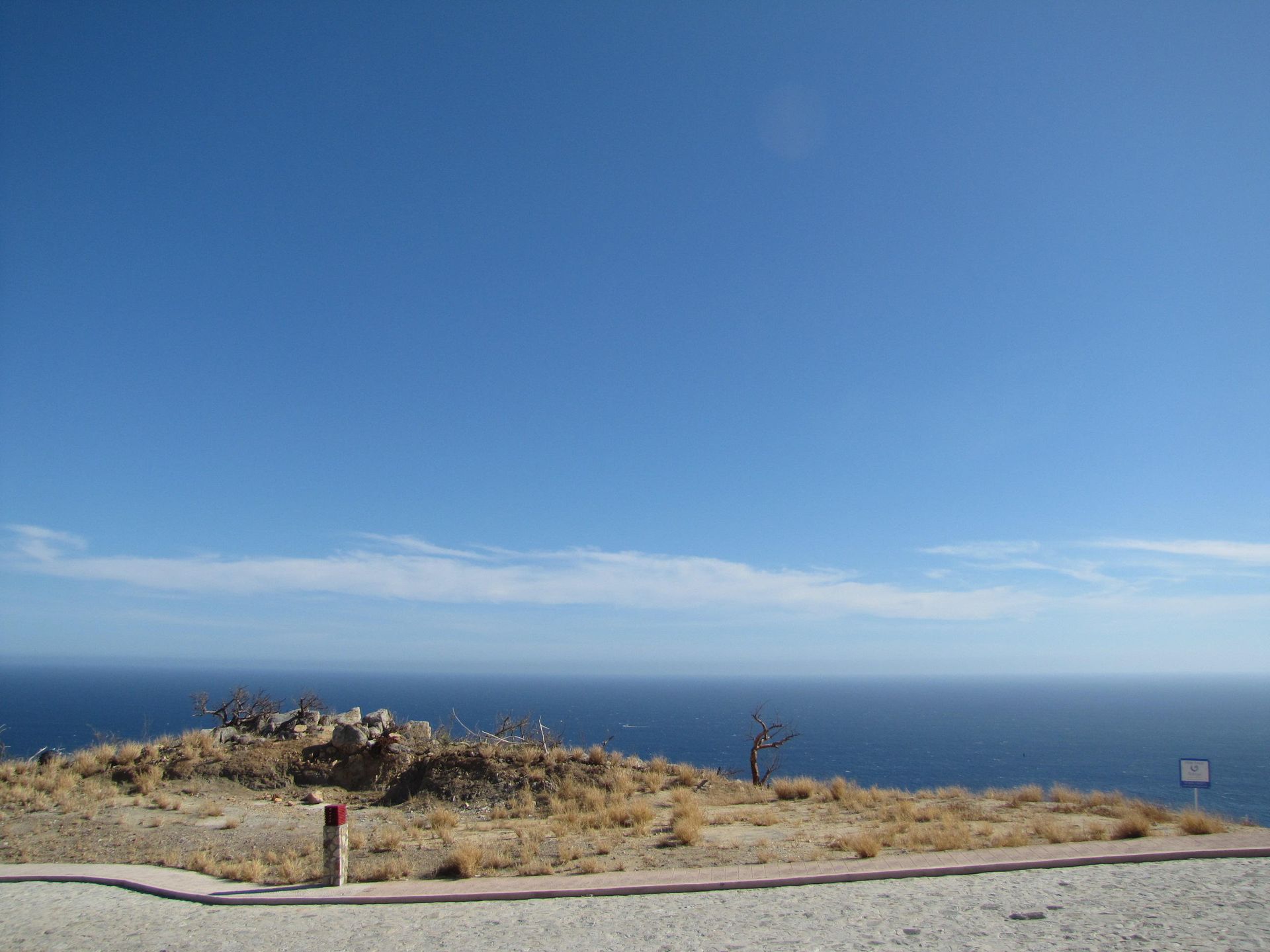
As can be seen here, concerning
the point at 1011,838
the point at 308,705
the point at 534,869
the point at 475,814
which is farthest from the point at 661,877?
the point at 308,705

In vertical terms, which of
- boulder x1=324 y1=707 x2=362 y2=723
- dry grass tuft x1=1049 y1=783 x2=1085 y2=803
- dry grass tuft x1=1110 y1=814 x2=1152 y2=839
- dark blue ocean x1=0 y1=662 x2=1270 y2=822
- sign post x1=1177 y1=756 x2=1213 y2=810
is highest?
sign post x1=1177 y1=756 x2=1213 y2=810

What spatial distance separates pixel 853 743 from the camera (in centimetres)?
12781

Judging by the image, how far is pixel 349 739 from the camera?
21500 millimetres

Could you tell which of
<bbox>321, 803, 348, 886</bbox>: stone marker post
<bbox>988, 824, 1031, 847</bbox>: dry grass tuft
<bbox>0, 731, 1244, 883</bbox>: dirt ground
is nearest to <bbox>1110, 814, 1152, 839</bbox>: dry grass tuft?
<bbox>0, 731, 1244, 883</bbox>: dirt ground

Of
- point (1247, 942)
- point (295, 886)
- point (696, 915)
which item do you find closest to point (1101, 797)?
point (1247, 942)

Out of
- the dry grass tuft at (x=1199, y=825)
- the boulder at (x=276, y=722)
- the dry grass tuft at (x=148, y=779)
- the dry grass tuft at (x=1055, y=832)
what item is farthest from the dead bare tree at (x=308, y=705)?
the dry grass tuft at (x=1199, y=825)

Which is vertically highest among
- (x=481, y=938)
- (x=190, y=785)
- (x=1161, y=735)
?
(x=481, y=938)

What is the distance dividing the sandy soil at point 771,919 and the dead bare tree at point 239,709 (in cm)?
1709

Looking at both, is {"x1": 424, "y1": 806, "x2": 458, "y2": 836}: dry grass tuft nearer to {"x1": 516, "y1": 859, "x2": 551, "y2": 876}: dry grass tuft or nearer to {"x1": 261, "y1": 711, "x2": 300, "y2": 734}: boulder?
{"x1": 516, "y1": 859, "x2": 551, "y2": 876}: dry grass tuft

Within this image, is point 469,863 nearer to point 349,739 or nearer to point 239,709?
point 349,739

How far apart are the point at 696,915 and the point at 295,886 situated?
18.7ft

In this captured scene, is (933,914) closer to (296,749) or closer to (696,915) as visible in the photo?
(696,915)

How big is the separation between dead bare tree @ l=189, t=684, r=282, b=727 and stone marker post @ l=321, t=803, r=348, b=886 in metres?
17.5

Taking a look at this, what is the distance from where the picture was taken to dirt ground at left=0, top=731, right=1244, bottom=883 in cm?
1202
